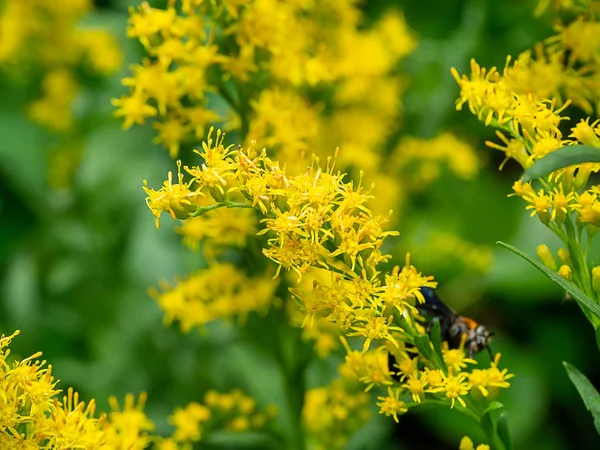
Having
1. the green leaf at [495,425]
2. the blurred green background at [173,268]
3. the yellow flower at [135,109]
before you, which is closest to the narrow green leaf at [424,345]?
the green leaf at [495,425]

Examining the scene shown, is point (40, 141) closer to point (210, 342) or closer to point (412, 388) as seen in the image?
point (210, 342)

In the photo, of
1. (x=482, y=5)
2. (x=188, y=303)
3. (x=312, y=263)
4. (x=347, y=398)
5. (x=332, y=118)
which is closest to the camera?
(x=312, y=263)

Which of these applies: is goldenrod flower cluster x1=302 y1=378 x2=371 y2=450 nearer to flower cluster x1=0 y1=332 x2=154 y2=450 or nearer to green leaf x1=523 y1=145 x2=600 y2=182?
flower cluster x1=0 y1=332 x2=154 y2=450

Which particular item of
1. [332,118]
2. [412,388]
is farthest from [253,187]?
[332,118]

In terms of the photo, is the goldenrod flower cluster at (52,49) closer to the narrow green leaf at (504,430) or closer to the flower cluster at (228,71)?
the flower cluster at (228,71)

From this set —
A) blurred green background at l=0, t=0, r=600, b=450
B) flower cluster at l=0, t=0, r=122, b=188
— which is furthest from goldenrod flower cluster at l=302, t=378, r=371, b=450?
flower cluster at l=0, t=0, r=122, b=188

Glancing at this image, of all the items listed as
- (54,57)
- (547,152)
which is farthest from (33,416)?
(54,57)
